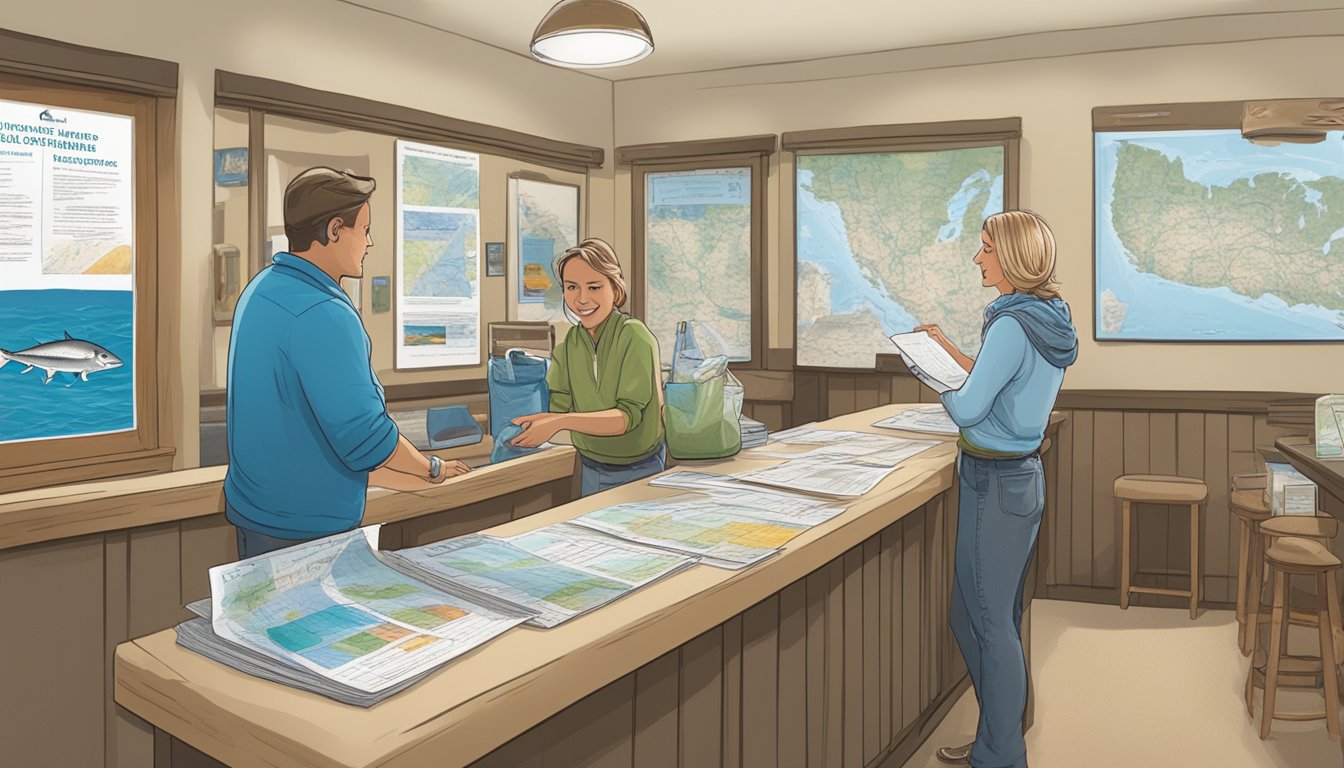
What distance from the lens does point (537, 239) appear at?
5820 mm

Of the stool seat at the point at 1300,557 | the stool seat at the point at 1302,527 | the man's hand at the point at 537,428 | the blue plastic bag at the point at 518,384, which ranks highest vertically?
the blue plastic bag at the point at 518,384

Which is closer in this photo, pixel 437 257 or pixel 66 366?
pixel 66 366

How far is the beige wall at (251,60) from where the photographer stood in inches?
147

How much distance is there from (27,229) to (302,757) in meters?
3.36

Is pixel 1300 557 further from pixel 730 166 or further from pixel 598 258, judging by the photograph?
pixel 730 166

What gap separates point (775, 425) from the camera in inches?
237

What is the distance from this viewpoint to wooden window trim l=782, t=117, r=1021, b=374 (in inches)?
209

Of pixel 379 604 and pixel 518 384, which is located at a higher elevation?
pixel 518 384

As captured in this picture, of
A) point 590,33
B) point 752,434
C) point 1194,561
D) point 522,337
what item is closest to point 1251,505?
point 1194,561

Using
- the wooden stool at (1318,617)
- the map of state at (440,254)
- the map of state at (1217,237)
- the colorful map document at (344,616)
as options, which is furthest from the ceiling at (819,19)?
the colorful map document at (344,616)

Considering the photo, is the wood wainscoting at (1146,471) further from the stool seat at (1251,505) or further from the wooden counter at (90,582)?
the wooden counter at (90,582)

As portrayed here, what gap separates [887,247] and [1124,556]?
2179 millimetres

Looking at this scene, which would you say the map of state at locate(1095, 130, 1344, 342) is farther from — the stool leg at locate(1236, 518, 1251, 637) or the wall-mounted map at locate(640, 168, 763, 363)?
the wall-mounted map at locate(640, 168, 763, 363)

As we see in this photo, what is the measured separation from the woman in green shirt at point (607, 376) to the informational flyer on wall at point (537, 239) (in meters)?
2.63
